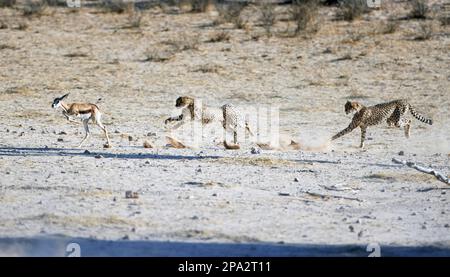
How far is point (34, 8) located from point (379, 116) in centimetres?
1207

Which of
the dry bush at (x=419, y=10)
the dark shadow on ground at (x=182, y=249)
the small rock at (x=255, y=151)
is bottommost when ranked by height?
the small rock at (x=255, y=151)

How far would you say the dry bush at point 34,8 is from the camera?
24266mm

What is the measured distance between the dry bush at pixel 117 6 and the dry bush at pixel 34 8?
1.46 metres

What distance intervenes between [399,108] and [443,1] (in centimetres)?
1077

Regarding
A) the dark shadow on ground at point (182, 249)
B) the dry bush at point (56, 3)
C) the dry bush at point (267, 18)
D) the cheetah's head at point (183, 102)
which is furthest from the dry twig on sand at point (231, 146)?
the dry bush at point (56, 3)

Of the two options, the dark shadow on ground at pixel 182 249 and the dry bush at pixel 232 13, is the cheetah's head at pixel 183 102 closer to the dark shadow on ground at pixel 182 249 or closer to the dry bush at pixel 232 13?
the dark shadow on ground at pixel 182 249

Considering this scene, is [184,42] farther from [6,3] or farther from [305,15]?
[6,3]

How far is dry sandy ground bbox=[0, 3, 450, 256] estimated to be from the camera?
9219 mm

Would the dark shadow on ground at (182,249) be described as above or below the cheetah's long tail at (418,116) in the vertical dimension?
below

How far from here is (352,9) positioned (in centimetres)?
2352

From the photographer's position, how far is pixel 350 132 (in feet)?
52.1

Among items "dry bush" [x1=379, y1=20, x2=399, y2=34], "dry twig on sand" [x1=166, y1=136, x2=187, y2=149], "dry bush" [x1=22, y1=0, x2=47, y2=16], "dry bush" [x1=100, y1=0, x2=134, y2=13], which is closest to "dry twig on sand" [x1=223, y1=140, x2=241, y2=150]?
"dry twig on sand" [x1=166, y1=136, x2=187, y2=149]
